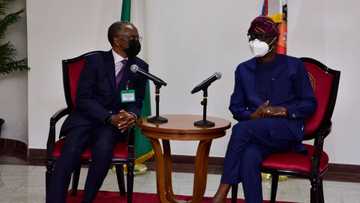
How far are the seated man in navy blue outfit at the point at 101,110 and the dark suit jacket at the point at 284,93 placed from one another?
0.72 meters

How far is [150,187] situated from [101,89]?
1.12 meters

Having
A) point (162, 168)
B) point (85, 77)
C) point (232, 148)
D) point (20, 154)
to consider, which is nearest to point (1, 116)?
point (20, 154)

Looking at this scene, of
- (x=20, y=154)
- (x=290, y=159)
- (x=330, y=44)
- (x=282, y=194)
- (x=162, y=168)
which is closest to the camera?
(x=290, y=159)

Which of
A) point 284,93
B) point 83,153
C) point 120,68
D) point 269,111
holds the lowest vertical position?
point 83,153

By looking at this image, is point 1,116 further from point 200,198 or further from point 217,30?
point 200,198

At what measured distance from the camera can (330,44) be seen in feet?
15.8

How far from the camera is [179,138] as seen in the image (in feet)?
11.5

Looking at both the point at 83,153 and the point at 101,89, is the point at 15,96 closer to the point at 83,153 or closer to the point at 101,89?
the point at 101,89

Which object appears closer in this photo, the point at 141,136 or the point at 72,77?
the point at 72,77

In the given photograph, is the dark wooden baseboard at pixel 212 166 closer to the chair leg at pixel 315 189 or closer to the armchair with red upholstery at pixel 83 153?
the armchair with red upholstery at pixel 83 153

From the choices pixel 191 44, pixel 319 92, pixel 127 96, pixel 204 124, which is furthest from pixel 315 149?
pixel 191 44

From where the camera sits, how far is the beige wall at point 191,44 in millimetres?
4820

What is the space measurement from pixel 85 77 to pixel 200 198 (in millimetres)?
1165

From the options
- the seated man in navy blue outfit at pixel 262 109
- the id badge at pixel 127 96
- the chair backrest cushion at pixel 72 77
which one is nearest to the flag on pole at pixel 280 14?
the seated man in navy blue outfit at pixel 262 109
